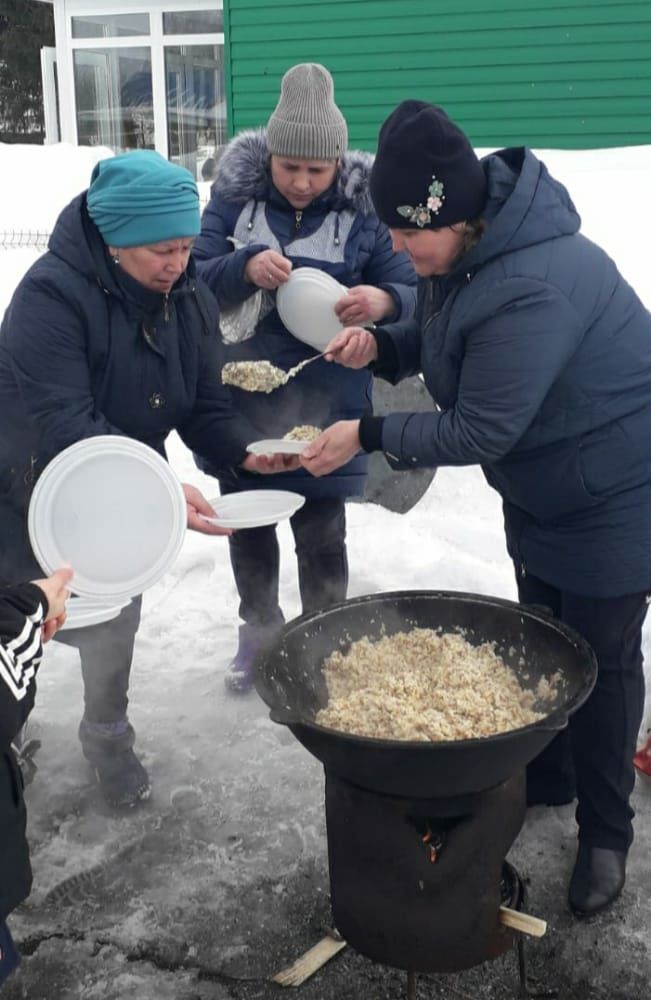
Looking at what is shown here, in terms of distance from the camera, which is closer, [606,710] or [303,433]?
[606,710]

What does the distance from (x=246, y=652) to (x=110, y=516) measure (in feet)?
5.31

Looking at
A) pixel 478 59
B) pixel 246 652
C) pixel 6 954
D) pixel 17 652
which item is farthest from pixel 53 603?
pixel 478 59

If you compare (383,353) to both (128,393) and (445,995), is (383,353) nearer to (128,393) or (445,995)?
(128,393)

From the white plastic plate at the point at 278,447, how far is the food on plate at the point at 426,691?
718mm

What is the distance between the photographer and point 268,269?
11.4 ft

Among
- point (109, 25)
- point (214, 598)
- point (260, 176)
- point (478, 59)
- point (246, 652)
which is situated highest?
point (109, 25)

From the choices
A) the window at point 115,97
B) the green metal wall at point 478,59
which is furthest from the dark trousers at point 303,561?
the window at point 115,97

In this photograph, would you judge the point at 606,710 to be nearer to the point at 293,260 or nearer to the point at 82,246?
the point at 293,260

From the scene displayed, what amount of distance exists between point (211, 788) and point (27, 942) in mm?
891

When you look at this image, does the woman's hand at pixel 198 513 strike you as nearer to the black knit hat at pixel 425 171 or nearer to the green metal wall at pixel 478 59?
the black knit hat at pixel 425 171

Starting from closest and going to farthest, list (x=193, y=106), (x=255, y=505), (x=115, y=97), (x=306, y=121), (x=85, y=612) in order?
(x=85, y=612)
(x=255, y=505)
(x=306, y=121)
(x=193, y=106)
(x=115, y=97)

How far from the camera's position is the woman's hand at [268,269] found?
3.47 m

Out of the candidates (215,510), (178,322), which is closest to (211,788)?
(215,510)

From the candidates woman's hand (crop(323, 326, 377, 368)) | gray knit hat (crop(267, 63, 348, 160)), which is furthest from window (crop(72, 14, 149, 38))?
woman's hand (crop(323, 326, 377, 368))
